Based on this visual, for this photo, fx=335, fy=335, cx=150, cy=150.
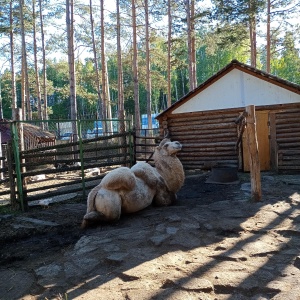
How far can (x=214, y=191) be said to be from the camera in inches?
310

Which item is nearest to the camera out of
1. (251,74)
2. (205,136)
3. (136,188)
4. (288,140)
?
(136,188)

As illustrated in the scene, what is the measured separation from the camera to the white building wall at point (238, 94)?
36.3 ft

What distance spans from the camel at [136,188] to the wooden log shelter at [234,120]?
5.39 metres

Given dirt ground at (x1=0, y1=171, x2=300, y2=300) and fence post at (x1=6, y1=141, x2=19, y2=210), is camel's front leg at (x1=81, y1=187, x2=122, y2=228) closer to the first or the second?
dirt ground at (x1=0, y1=171, x2=300, y2=300)

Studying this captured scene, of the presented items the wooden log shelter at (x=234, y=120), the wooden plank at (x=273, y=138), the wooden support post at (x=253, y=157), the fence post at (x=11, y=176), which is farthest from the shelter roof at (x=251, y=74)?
the fence post at (x=11, y=176)

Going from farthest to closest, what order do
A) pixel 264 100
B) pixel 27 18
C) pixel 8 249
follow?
pixel 27 18 < pixel 264 100 < pixel 8 249

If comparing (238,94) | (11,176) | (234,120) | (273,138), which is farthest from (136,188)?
(238,94)

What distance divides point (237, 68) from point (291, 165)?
374 centimetres

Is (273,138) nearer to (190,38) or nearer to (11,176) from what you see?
(11,176)

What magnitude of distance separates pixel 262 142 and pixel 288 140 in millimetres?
861

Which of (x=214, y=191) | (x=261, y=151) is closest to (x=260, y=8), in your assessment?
(x=261, y=151)

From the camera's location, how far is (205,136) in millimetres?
12461

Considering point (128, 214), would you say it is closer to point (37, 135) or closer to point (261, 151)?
point (261, 151)

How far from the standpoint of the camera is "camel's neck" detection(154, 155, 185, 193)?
6184 mm
